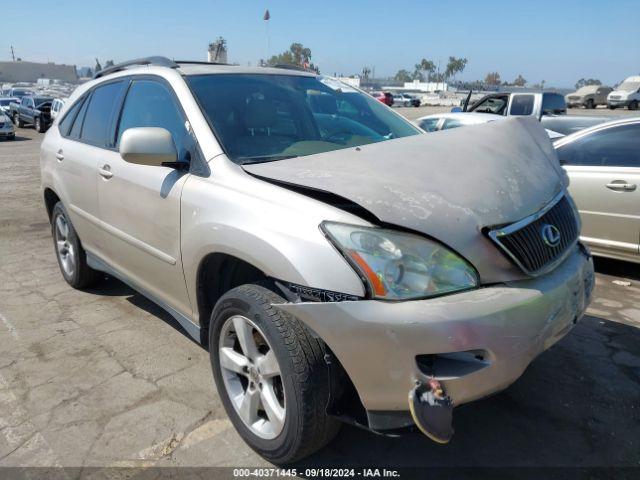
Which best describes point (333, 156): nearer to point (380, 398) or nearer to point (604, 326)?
point (380, 398)

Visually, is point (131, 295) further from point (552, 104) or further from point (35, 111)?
point (35, 111)

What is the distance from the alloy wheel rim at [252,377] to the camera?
225cm

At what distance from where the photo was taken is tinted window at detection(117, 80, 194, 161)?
281 cm

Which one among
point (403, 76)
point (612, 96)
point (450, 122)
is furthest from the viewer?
point (403, 76)

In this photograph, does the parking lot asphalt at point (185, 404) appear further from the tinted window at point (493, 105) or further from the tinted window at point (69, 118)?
the tinted window at point (493, 105)

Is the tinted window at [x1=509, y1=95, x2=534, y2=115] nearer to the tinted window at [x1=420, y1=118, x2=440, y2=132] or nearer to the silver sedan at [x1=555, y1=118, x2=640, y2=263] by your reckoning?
the tinted window at [x1=420, y1=118, x2=440, y2=132]

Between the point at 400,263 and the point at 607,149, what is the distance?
4017mm

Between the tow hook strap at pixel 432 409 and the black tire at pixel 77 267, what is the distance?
3.39 meters

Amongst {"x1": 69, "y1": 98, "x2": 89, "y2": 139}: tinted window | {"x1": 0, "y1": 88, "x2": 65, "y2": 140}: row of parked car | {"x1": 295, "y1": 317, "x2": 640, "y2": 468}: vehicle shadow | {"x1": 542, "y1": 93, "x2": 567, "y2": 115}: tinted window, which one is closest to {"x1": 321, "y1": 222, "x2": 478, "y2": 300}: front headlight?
{"x1": 295, "y1": 317, "x2": 640, "y2": 468}: vehicle shadow

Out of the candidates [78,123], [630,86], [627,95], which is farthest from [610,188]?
[630,86]

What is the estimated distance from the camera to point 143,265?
3189mm

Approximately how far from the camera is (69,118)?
439 cm

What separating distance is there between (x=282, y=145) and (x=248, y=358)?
1.18 m

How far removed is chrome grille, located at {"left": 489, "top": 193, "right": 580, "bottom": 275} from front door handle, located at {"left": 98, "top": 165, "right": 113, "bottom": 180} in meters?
2.49
